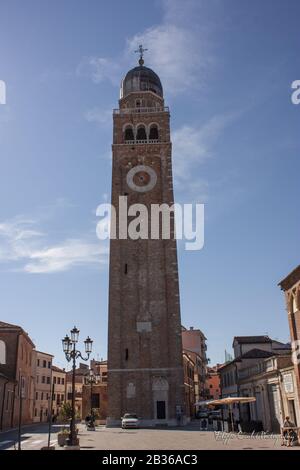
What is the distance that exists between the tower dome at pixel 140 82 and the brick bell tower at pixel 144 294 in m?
2.63

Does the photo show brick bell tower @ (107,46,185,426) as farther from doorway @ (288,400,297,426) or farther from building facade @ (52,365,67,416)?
building facade @ (52,365,67,416)

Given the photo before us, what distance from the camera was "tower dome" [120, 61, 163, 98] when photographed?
167ft

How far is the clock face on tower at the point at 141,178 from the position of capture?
45.3 m

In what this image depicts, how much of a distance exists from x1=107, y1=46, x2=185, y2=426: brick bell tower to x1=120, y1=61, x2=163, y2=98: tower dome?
263 centimetres

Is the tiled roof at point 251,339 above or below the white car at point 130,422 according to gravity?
above

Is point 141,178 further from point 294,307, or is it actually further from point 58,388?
point 58,388

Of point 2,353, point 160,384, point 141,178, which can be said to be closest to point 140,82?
point 141,178

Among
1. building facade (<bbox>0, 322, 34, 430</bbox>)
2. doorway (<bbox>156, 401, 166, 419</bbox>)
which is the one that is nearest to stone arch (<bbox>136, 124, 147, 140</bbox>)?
building facade (<bbox>0, 322, 34, 430</bbox>)

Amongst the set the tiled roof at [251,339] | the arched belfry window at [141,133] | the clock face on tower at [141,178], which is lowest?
the tiled roof at [251,339]

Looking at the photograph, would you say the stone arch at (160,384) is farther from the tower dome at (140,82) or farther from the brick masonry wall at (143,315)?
the tower dome at (140,82)

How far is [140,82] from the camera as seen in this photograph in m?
51.0

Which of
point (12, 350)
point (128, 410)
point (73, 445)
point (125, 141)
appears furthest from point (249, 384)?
point (125, 141)

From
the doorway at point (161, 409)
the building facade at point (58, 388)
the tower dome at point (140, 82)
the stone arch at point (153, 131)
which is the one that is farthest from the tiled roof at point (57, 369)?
the tower dome at point (140, 82)

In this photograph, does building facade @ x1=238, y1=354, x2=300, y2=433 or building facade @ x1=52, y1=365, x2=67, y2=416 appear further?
building facade @ x1=52, y1=365, x2=67, y2=416
